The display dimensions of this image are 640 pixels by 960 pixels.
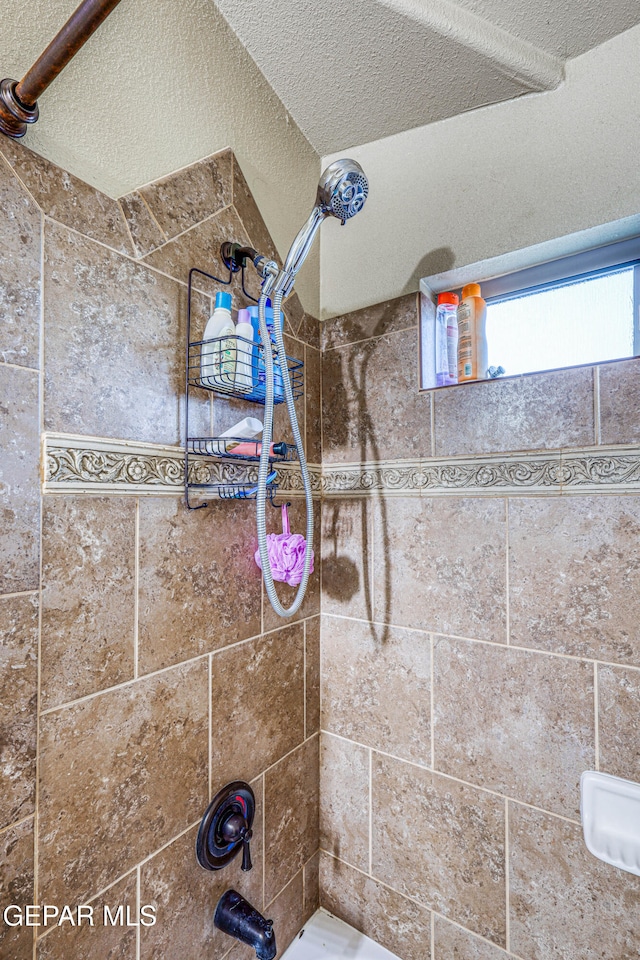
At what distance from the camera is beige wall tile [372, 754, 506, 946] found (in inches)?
38.8

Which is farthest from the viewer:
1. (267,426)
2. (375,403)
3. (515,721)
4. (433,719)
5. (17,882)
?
(375,403)

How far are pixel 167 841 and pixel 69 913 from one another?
0.59 feet

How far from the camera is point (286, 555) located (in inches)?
38.9

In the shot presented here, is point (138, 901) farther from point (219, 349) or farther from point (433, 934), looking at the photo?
point (219, 349)

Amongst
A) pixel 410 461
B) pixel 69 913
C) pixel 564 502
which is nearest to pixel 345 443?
pixel 410 461

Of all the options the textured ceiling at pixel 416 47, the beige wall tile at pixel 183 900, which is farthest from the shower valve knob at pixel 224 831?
the textured ceiling at pixel 416 47

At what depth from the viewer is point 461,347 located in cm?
110

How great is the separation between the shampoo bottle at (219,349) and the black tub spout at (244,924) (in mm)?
1077

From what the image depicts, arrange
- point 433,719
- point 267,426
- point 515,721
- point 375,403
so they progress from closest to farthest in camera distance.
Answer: point 267,426, point 515,721, point 433,719, point 375,403

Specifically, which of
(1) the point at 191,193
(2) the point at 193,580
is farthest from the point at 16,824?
(1) the point at 191,193

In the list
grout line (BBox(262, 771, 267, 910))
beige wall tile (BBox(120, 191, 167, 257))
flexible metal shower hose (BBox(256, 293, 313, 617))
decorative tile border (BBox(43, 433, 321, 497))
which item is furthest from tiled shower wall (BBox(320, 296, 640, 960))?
beige wall tile (BBox(120, 191, 167, 257))

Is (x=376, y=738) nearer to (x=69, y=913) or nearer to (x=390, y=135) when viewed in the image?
(x=69, y=913)

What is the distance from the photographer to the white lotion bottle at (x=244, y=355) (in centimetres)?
87

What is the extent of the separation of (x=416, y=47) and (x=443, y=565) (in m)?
1.13
